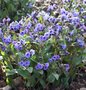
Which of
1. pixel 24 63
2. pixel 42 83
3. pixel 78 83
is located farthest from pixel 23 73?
pixel 78 83

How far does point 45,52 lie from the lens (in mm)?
2842

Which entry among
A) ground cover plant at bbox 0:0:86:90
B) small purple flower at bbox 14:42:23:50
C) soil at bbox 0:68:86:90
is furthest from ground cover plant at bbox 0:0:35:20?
small purple flower at bbox 14:42:23:50

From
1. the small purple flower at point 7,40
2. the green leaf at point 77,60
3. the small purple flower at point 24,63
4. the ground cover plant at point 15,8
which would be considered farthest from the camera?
the ground cover plant at point 15,8

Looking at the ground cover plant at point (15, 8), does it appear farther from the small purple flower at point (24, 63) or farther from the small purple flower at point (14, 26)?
the small purple flower at point (24, 63)

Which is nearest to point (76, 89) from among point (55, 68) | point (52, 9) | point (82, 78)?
point (82, 78)

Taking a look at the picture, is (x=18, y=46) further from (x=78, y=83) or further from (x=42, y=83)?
(x=78, y=83)

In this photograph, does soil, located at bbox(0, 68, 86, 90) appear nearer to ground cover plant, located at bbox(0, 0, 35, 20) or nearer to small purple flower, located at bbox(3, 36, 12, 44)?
small purple flower, located at bbox(3, 36, 12, 44)

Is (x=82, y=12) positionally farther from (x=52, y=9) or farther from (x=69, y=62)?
(x=69, y=62)

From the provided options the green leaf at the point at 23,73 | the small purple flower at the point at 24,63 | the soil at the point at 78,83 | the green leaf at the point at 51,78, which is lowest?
the soil at the point at 78,83

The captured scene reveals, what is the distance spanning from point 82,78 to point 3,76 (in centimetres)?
76

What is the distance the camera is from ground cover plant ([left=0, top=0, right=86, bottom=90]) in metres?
2.78

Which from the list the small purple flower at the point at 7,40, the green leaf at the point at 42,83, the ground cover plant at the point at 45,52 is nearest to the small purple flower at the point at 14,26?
the ground cover plant at the point at 45,52

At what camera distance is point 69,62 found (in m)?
2.96

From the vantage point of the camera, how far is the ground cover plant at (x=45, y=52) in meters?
2.78
